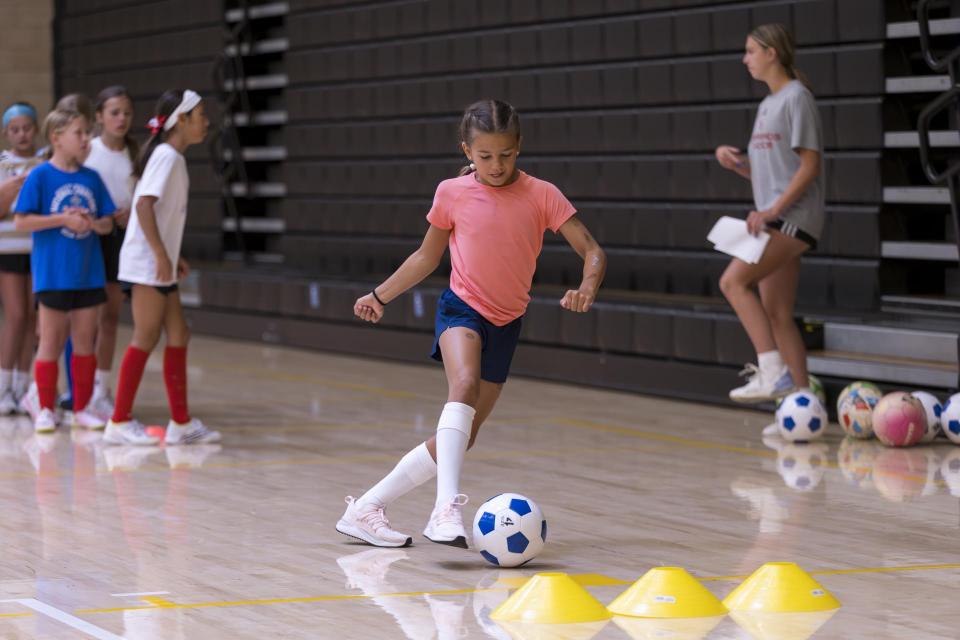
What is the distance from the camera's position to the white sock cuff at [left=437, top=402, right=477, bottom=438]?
14.6ft

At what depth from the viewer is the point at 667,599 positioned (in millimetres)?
3723

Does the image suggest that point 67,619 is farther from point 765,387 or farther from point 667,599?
point 765,387

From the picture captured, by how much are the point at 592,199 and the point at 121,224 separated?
3.56m

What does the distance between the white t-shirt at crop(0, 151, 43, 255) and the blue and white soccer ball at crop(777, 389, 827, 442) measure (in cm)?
365

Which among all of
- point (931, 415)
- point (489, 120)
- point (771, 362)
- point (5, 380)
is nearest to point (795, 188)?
point (771, 362)

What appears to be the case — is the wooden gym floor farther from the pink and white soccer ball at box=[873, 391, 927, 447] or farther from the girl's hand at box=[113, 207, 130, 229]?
the girl's hand at box=[113, 207, 130, 229]

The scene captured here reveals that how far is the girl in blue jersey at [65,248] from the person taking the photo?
268 inches

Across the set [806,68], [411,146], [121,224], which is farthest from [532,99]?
[121,224]

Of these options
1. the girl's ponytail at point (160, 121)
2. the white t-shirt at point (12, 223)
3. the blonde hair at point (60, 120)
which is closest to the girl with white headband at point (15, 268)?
the white t-shirt at point (12, 223)

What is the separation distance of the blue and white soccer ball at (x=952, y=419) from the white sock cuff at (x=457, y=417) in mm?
2846

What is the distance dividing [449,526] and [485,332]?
0.61 m

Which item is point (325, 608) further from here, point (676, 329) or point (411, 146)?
point (411, 146)

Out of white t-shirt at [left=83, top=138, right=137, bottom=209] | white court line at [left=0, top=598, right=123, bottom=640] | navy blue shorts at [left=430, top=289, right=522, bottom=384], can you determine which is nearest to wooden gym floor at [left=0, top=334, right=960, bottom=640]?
white court line at [left=0, top=598, right=123, bottom=640]

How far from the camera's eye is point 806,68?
8117 millimetres
